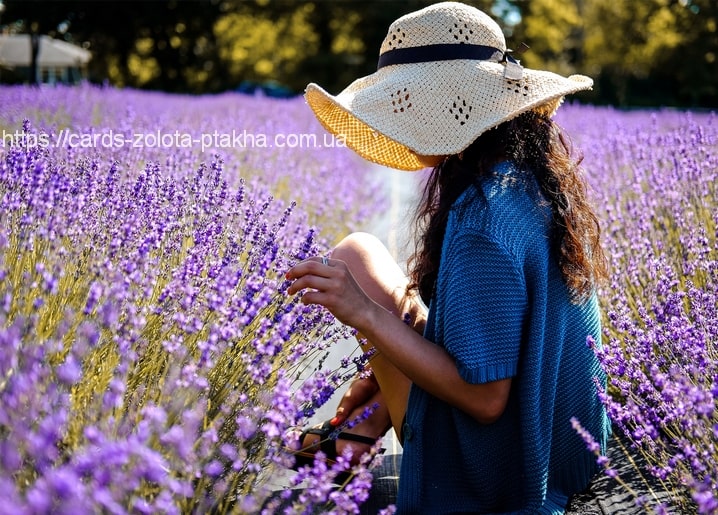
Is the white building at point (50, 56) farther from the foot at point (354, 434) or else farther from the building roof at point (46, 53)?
the foot at point (354, 434)

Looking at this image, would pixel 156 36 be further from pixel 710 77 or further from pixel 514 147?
pixel 514 147

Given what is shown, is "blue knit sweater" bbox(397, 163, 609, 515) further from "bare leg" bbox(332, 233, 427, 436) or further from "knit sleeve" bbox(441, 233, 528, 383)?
"bare leg" bbox(332, 233, 427, 436)

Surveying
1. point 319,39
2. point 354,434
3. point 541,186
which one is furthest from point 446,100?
point 319,39

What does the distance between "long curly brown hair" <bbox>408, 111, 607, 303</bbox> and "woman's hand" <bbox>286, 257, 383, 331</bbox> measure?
Answer: 345mm

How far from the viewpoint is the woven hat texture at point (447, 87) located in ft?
5.82

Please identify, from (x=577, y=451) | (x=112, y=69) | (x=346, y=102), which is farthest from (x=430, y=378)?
(x=112, y=69)

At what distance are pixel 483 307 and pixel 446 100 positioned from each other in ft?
1.60

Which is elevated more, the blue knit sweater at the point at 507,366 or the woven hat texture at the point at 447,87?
the woven hat texture at the point at 447,87

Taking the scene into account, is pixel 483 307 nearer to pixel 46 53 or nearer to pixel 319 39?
pixel 319 39

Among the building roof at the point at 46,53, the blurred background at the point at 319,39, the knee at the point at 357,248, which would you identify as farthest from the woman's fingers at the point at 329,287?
the building roof at the point at 46,53

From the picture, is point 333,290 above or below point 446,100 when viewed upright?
below

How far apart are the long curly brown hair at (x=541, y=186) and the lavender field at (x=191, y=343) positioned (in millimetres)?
213

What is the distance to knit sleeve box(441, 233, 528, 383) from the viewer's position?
63.2 inches

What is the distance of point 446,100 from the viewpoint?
1.80 metres
